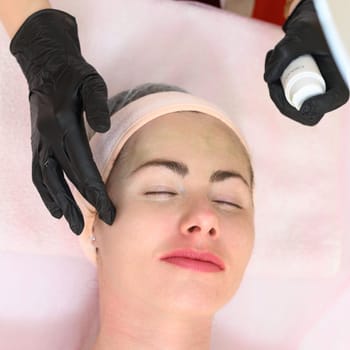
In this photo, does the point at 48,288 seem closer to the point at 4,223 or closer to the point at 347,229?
the point at 4,223

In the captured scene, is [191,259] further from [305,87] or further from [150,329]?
[305,87]

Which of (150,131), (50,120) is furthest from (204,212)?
(50,120)

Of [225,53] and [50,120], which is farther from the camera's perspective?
[225,53]

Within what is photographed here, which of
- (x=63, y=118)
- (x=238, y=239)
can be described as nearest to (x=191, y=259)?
(x=238, y=239)

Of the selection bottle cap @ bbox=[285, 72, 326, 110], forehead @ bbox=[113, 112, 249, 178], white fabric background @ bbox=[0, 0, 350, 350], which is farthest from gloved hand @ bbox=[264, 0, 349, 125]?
white fabric background @ bbox=[0, 0, 350, 350]

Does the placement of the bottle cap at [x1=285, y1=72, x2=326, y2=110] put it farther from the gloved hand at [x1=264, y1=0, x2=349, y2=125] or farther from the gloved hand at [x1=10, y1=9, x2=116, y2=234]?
the gloved hand at [x1=10, y1=9, x2=116, y2=234]

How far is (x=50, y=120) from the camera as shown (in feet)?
4.04

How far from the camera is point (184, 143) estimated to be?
132 cm

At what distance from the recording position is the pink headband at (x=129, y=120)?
53.5 inches

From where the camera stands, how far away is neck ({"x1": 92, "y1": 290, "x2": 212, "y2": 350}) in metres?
1.30

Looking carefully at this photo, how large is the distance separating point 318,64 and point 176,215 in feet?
1.20

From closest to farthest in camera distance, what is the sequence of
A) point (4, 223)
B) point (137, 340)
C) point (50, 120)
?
point (50, 120) < point (137, 340) < point (4, 223)

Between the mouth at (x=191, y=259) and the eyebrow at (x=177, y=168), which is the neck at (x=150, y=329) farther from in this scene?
the eyebrow at (x=177, y=168)

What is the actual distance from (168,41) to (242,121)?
0.25 m
